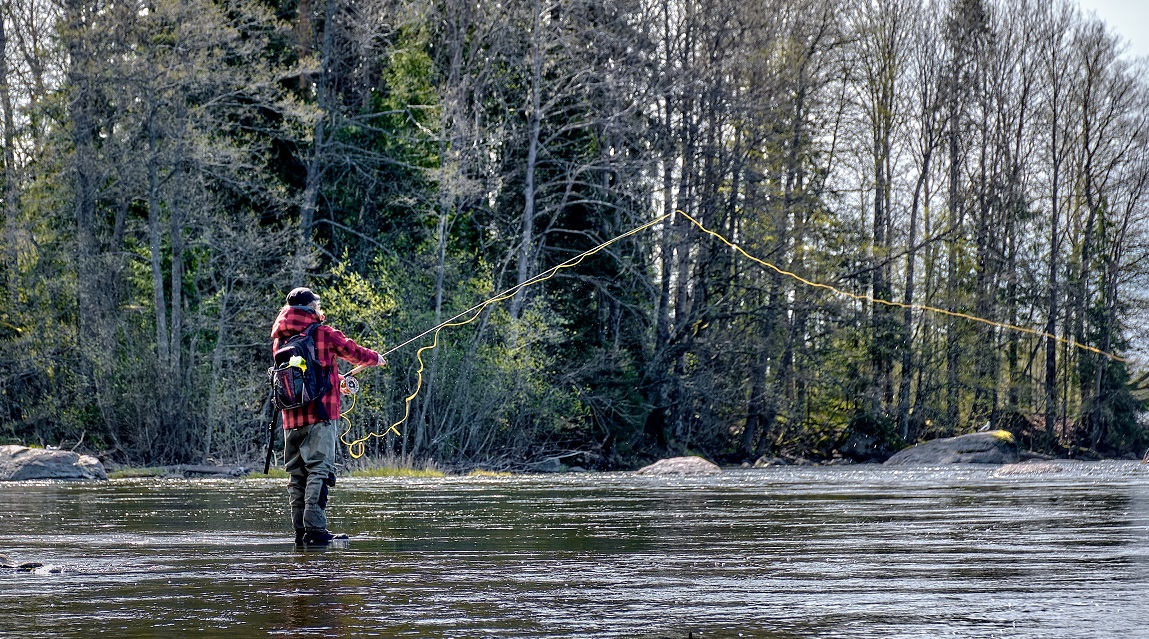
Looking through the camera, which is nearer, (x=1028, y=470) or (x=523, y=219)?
(x=1028, y=470)

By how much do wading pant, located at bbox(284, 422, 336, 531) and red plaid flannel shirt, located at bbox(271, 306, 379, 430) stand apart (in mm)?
72

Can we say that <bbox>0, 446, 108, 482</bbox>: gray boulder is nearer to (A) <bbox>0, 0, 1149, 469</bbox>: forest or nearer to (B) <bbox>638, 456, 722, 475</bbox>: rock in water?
(A) <bbox>0, 0, 1149, 469</bbox>: forest

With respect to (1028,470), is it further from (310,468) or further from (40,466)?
(310,468)

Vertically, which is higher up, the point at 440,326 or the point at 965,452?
the point at 440,326

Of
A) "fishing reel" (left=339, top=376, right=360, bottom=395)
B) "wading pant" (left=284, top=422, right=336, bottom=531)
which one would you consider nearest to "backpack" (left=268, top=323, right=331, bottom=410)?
"wading pant" (left=284, top=422, right=336, bottom=531)

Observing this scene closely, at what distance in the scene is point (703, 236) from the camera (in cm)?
3594

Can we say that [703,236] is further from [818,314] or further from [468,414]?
[468,414]

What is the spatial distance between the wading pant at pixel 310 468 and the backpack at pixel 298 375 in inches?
9.4

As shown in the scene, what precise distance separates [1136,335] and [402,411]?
25653 millimetres

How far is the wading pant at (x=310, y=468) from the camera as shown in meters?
9.27

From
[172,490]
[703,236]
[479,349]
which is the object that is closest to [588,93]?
[703,236]

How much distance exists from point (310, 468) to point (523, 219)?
77.2ft

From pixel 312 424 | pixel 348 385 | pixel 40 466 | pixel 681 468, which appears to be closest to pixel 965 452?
pixel 681 468

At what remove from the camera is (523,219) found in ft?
107
